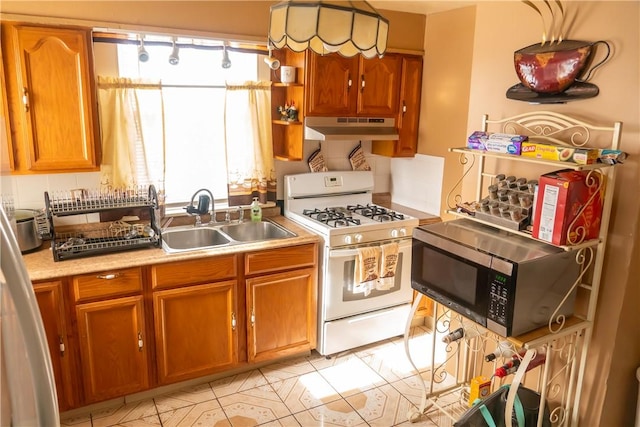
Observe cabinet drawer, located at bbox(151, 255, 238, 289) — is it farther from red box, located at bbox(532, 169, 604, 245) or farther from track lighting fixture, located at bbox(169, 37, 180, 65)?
red box, located at bbox(532, 169, 604, 245)

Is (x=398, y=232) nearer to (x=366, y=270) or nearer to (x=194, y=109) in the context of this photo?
(x=366, y=270)

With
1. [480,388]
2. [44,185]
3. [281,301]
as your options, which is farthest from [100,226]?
[480,388]

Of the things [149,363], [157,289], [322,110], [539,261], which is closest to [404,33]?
[322,110]

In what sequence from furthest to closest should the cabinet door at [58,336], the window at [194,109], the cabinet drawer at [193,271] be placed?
the window at [194,109]
the cabinet drawer at [193,271]
the cabinet door at [58,336]

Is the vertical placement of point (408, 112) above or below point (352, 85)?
below

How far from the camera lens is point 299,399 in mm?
2830

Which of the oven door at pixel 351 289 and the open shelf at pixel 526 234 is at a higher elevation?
the open shelf at pixel 526 234

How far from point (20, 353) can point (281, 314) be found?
7.52 feet

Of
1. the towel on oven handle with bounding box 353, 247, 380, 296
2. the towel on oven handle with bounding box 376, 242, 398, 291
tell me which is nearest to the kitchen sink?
the towel on oven handle with bounding box 353, 247, 380, 296

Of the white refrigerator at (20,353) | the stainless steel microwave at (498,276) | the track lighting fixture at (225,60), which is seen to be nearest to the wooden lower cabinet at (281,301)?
the stainless steel microwave at (498,276)

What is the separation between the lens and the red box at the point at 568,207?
184cm

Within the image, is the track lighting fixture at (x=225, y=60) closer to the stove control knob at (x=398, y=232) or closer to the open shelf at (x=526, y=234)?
the stove control knob at (x=398, y=232)

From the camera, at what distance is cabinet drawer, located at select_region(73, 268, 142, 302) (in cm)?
242

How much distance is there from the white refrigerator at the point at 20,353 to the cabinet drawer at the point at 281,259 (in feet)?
6.64
